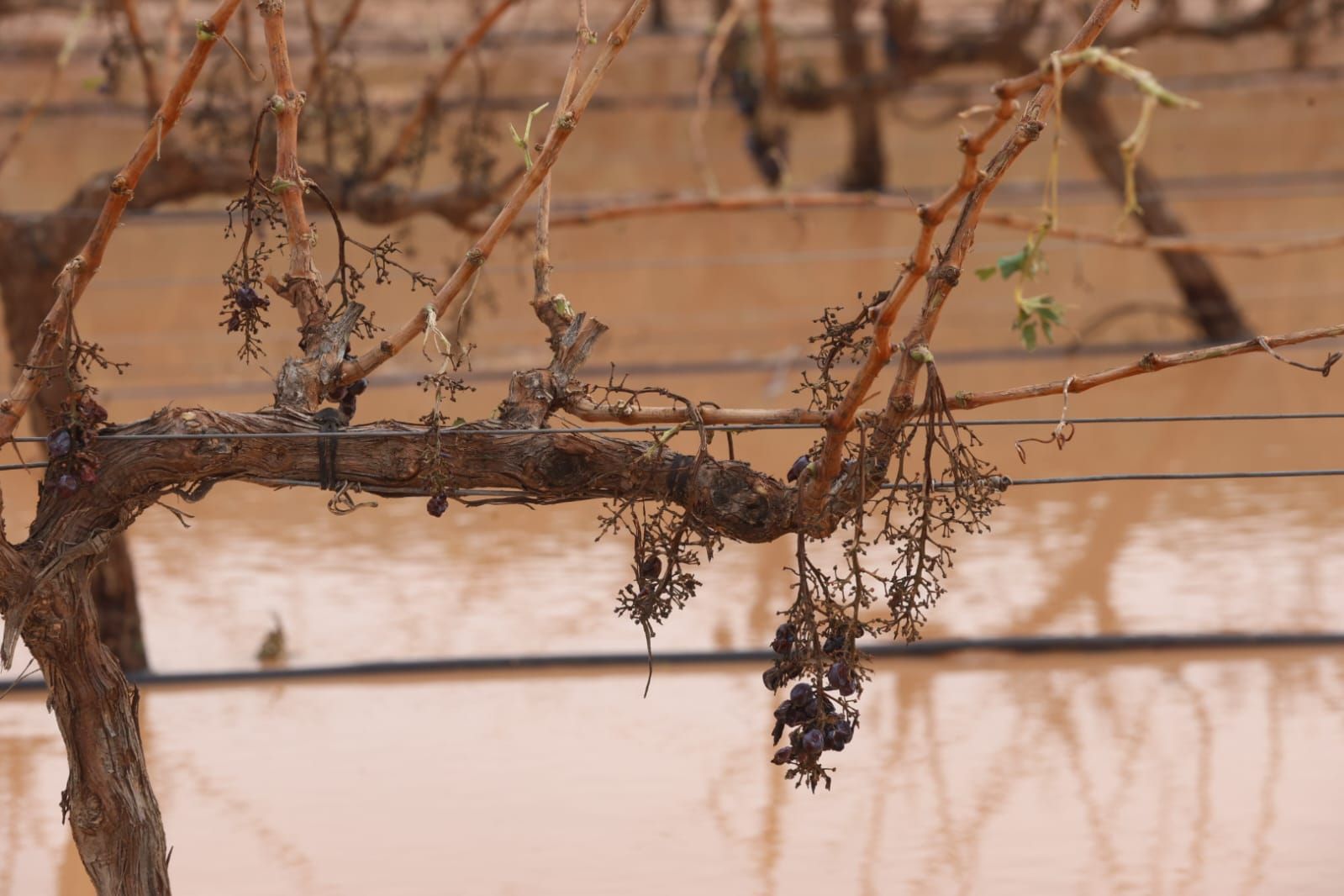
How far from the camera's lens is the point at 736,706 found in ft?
7.97

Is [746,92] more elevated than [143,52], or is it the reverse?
[746,92]

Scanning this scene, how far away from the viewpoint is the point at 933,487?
128 cm

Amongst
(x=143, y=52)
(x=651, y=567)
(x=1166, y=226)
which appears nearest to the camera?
(x=651, y=567)

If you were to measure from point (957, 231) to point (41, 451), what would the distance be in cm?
234

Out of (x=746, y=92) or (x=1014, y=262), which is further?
(x=746, y=92)

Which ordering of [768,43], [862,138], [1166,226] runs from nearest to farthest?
[768,43] → [1166,226] → [862,138]

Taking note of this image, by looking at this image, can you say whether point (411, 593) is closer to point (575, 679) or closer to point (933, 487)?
point (575, 679)

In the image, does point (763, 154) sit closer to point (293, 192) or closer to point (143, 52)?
point (143, 52)

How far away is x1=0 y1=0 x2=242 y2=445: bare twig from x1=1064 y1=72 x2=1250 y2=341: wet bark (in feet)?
13.3

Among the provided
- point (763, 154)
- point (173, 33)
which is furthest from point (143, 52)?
point (763, 154)

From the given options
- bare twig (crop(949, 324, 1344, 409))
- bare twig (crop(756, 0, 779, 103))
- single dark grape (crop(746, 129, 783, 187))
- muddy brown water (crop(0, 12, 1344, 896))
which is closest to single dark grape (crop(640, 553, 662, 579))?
bare twig (crop(949, 324, 1344, 409))

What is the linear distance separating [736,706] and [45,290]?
4.37 feet

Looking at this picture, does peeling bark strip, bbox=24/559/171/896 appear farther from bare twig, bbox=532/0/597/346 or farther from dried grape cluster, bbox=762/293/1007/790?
dried grape cluster, bbox=762/293/1007/790

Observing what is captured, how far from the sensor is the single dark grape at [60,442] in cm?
130
